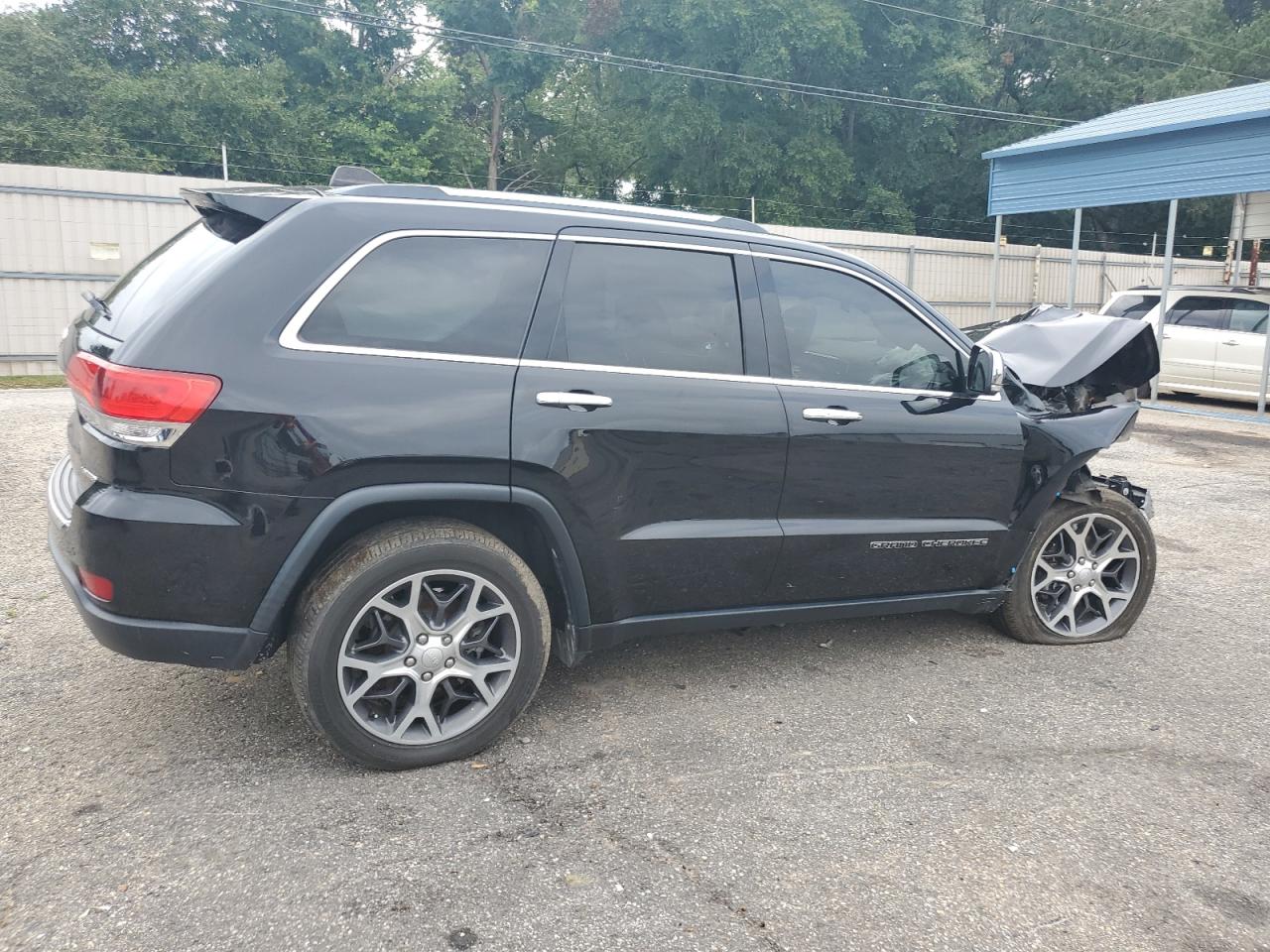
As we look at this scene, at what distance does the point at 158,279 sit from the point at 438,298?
909 mm

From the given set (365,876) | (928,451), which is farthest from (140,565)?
(928,451)

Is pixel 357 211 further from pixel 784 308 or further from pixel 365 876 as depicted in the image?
pixel 365 876

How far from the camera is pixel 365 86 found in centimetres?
3259

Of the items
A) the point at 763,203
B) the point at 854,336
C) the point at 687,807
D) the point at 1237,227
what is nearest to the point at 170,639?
the point at 687,807

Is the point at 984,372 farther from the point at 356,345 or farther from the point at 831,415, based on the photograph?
the point at 356,345

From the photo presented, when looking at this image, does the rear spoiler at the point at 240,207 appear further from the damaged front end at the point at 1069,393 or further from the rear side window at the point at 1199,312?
the rear side window at the point at 1199,312

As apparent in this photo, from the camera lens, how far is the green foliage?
91.8 feet

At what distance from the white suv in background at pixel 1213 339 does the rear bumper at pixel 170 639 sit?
14099 mm

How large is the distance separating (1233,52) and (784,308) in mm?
39999

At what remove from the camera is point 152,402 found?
2.80 meters

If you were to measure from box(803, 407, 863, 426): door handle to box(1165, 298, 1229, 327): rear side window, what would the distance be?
12.9 meters

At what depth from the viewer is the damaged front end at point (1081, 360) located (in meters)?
4.75

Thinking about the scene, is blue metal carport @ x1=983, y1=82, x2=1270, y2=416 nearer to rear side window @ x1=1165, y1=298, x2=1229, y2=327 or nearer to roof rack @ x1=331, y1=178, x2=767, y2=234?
rear side window @ x1=1165, y1=298, x2=1229, y2=327

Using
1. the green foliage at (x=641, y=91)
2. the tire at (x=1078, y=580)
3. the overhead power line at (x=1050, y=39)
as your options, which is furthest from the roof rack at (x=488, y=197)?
the overhead power line at (x=1050, y=39)
